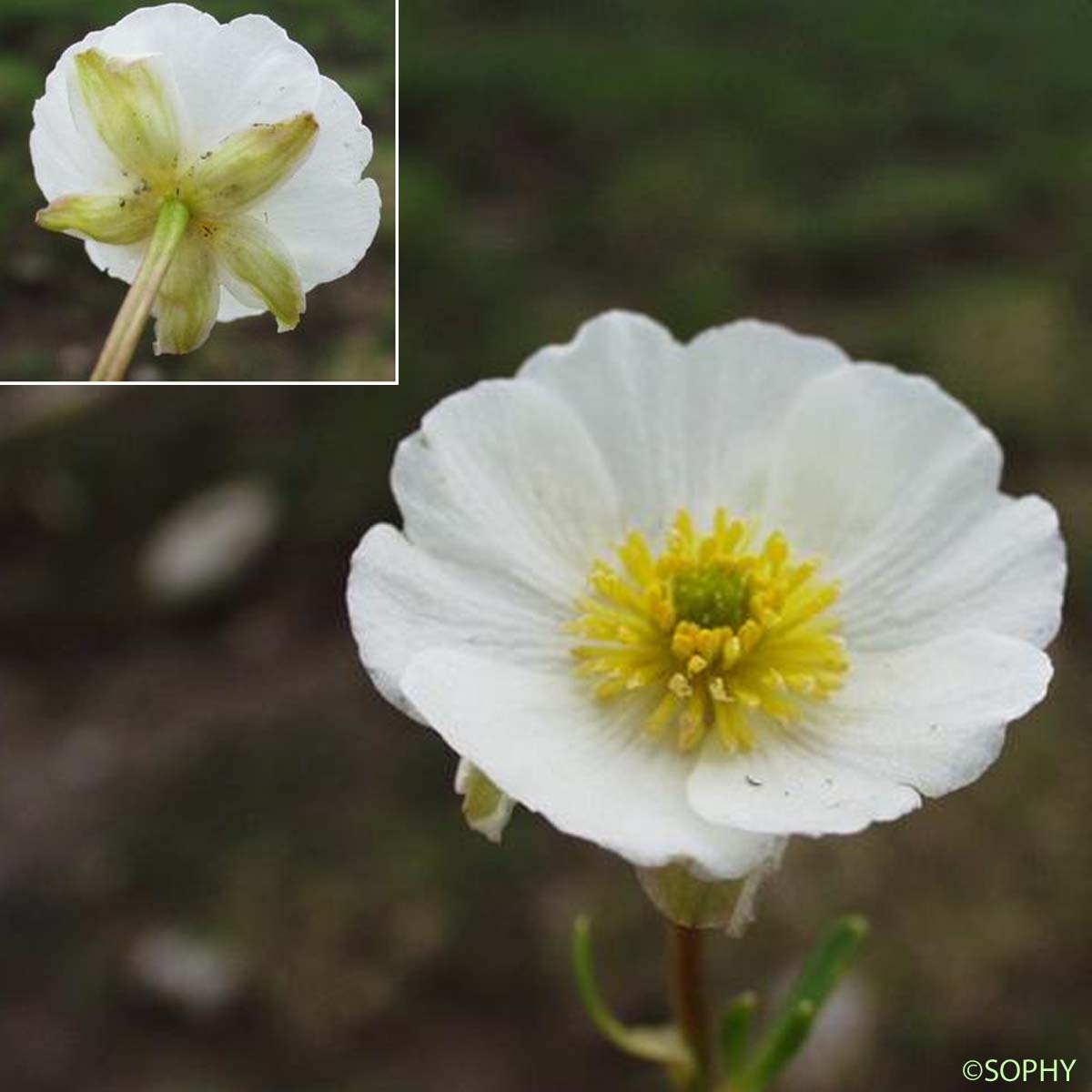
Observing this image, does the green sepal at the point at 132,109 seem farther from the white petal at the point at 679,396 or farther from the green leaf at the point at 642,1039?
the green leaf at the point at 642,1039

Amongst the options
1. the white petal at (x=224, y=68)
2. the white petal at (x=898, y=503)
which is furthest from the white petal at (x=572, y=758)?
the white petal at (x=224, y=68)

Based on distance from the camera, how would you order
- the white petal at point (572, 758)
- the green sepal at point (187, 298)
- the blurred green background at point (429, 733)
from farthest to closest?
the blurred green background at point (429, 733) → the green sepal at point (187, 298) → the white petal at point (572, 758)

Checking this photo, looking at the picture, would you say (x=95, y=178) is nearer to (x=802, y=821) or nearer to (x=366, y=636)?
(x=366, y=636)

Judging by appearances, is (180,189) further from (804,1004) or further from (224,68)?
(804,1004)

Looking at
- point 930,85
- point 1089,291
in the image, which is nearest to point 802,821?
point 1089,291

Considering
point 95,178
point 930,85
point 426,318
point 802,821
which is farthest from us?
point 930,85

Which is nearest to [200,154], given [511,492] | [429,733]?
[511,492]

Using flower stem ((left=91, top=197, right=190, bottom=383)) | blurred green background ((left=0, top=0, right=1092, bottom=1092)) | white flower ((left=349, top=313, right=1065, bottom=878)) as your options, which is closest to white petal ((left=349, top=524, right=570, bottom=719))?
white flower ((left=349, top=313, right=1065, bottom=878))
